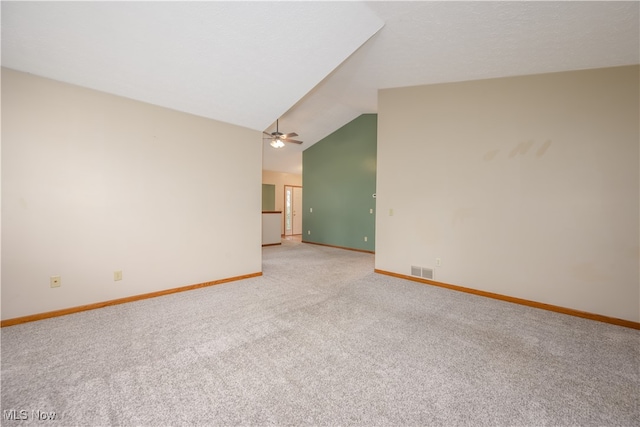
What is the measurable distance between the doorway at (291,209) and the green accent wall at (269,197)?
0.58 m

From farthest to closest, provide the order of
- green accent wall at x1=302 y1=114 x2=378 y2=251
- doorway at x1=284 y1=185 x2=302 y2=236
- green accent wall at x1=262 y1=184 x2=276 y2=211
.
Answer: doorway at x1=284 y1=185 x2=302 y2=236 < green accent wall at x1=262 y1=184 x2=276 y2=211 < green accent wall at x1=302 y1=114 x2=378 y2=251

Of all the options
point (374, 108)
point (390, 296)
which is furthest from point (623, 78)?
point (374, 108)

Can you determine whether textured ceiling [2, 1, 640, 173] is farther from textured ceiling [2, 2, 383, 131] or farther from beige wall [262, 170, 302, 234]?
beige wall [262, 170, 302, 234]

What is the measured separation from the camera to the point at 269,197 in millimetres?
9992

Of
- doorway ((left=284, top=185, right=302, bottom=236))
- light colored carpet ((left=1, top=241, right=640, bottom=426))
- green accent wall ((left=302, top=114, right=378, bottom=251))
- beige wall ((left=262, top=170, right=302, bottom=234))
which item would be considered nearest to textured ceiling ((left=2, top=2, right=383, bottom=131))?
light colored carpet ((left=1, top=241, right=640, bottom=426))

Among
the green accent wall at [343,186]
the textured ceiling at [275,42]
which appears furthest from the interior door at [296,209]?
the textured ceiling at [275,42]

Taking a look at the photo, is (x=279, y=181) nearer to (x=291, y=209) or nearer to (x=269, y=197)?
(x=269, y=197)

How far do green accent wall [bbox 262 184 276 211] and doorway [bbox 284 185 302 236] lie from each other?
1.91 ft

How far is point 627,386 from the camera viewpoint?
67.7 inches

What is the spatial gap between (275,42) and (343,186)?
4.95 meters

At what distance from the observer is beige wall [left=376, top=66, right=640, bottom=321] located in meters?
2.71

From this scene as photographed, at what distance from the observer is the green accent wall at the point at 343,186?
6617mm

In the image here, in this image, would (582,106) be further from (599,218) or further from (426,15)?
(426,15)

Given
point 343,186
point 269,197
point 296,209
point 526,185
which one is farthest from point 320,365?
point 296,209
